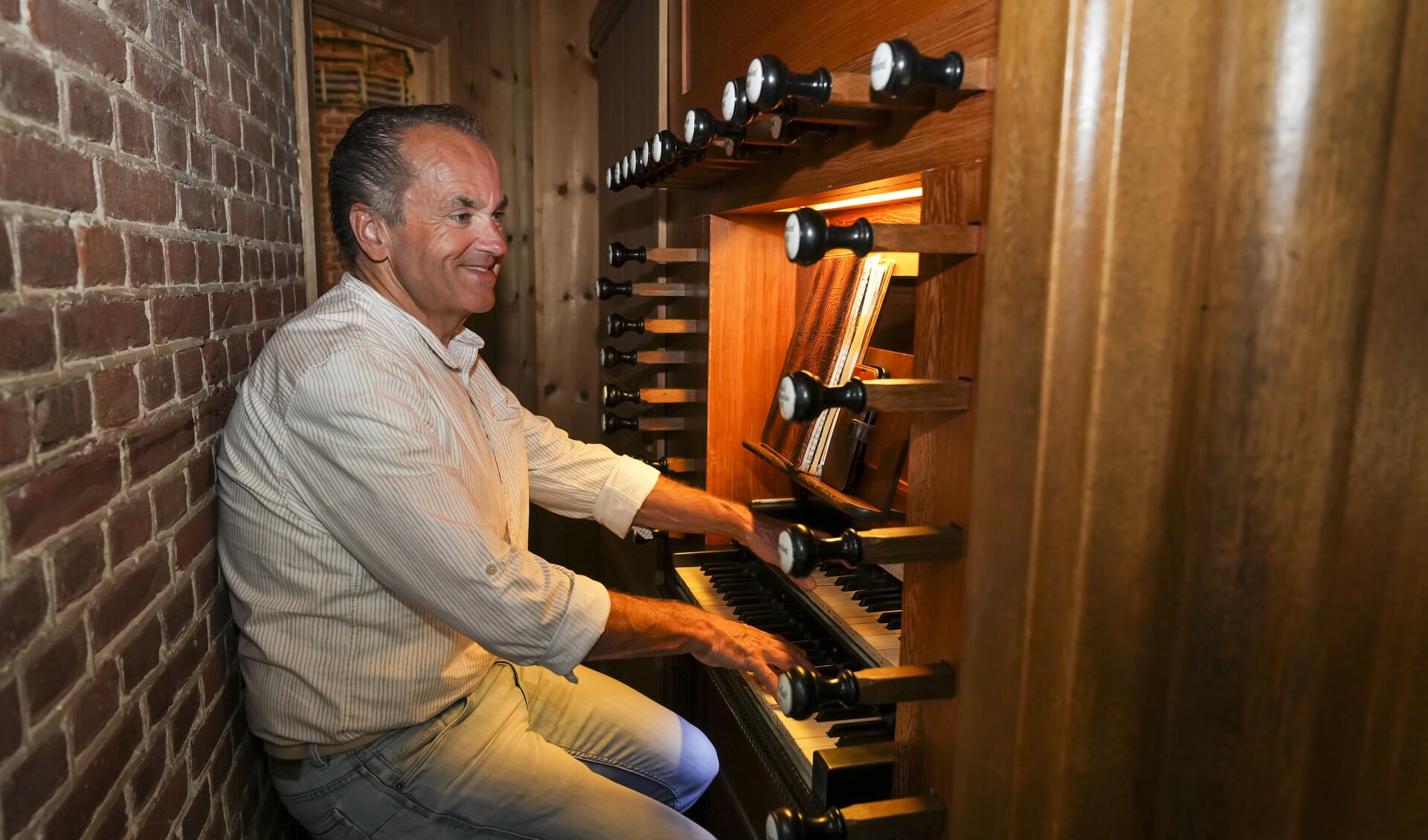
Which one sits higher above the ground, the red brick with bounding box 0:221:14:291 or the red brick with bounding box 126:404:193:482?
the red brick with bounding box 0:221:14:291

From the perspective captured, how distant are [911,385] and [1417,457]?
0.49 m

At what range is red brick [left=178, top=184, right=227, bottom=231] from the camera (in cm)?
145

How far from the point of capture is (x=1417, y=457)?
847 mm

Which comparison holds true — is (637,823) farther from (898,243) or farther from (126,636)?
(898,243)

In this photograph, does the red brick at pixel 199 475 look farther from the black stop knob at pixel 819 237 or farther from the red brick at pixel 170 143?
the black stop knob at pixel 819 237

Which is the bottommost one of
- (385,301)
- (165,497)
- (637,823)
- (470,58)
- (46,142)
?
(637,823)

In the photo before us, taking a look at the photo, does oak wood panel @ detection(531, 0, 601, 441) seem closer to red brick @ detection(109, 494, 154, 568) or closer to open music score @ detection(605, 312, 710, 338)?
open music score @ detection(605, 312, 710, 338)

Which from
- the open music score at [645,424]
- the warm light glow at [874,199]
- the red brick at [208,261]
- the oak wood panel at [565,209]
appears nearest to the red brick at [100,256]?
the red brick at [208,261]

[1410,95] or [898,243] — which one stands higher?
[1410,95]

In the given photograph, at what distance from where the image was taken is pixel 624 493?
210 centimetres

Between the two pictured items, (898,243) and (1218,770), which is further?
(898,243)

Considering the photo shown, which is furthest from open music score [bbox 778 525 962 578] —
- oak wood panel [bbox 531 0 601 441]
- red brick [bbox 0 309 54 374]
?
oak wood panel [bbox 531 0 601 441]

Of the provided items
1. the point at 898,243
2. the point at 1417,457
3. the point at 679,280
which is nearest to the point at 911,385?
the point at 898,243

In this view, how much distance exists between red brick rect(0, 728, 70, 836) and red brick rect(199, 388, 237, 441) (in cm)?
64
